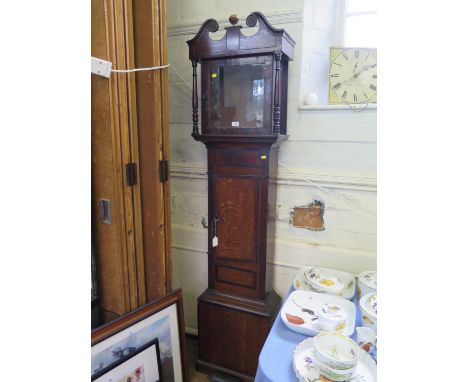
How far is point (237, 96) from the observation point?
1369 mm

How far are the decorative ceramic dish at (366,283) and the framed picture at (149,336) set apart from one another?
789mm

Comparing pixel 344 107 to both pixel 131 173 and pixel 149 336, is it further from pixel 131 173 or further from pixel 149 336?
pixel 149 336

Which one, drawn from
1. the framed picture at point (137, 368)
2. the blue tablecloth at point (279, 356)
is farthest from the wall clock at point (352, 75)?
the framed picture at point (137, 368)

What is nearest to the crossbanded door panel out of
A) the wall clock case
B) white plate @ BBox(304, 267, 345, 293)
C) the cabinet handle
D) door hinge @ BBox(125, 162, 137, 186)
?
the wall clock case

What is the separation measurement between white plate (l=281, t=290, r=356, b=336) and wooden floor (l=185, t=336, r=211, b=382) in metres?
0.81

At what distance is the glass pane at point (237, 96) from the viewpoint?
51.9 inches

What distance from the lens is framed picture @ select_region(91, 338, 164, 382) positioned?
3.69 ft

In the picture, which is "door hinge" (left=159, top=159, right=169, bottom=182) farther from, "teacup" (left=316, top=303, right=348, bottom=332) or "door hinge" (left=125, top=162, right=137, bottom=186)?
"teacup" (left=316, top=303, right=348, bottom=332)

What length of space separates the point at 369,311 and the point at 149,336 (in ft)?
2.86

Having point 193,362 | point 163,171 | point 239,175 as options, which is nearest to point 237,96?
point 239,175
